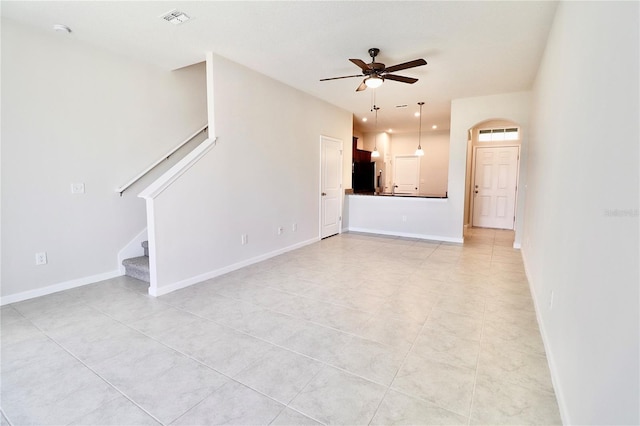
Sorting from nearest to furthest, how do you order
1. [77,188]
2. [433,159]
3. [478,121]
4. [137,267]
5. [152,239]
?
[152,239] → [77,188] → [137,267] → [478,121] → [433,159]

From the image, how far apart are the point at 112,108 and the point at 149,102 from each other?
0.49 metres

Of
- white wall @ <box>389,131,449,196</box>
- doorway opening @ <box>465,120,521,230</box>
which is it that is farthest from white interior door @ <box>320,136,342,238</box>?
white wall @ <box>389,131,449,196</box>

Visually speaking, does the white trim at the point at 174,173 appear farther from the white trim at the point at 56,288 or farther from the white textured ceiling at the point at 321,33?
the white trim at the point at 56,288

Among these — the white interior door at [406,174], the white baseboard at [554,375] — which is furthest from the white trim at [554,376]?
the white interior door at [406,174]

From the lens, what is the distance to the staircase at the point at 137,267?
362 cm

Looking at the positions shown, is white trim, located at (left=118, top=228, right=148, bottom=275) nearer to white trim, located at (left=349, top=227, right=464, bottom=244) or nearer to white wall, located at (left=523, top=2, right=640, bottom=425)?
white trim, located at (left=349, top=227, right=464, bottom=244)

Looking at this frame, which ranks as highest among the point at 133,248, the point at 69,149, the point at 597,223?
the point at 69,149

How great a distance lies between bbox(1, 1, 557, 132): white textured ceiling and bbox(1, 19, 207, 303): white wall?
27cm

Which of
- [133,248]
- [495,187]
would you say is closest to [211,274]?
[133,248]

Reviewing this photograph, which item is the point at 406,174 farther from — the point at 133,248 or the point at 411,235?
the point at 133,248

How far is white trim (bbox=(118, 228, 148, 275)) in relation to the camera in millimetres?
3898

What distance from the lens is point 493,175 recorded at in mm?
7289

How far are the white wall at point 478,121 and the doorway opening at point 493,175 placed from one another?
5.09ft

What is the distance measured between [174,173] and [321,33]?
2160mm
